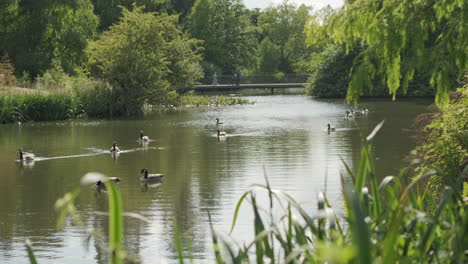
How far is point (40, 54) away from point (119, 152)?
70.0 feet

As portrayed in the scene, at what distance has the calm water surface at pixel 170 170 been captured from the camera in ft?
36.7

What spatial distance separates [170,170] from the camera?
1819 cm

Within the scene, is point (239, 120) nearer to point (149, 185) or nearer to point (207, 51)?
point (149, 185)

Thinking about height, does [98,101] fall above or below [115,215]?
below

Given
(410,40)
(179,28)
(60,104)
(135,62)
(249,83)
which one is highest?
(179,28)

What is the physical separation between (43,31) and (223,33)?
1274 inches

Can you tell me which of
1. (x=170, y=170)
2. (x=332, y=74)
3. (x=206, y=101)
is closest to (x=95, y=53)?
(x=206, y=101)

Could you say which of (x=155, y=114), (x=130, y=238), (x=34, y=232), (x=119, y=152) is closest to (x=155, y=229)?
(x=130, y=238)

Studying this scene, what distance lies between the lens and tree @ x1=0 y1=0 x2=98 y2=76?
132 feet

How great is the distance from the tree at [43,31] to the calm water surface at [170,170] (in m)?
9.90

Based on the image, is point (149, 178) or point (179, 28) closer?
point (149, 178)

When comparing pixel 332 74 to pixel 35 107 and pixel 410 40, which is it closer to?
Answer: pixel 35 107

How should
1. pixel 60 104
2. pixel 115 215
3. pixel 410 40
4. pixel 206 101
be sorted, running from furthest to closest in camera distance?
pixel 206 101 → pixel 60 104 → pixel 410 40 → pixel 115 215

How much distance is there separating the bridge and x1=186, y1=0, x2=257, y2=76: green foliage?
631 cm
